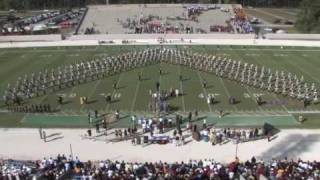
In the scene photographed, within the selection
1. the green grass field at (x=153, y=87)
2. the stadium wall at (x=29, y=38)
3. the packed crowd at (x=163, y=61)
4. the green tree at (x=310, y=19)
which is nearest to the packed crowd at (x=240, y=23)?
the green tree at (x=310, y=19)

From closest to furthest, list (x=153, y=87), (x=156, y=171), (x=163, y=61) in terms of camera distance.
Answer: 1. (x=156, y=171)
2. (x=153, y=87)
3. (x=163, y=61)

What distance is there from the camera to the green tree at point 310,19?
79.5 m

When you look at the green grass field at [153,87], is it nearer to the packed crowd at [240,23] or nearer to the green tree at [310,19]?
the packed crowd at [240,23]

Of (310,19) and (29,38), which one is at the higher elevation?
(310,19)

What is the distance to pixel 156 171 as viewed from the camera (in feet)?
78.9

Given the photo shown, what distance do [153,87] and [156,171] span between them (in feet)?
66.5

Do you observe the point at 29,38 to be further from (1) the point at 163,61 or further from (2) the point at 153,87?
(2) the point at 153,87

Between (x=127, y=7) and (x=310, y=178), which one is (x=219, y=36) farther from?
(x=310, y=178)

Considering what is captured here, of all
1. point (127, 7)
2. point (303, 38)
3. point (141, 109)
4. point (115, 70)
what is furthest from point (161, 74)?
point (127, 7)

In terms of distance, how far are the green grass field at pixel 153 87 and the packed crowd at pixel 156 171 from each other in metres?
9.98

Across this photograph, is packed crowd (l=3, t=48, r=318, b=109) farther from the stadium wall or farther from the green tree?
the green tree

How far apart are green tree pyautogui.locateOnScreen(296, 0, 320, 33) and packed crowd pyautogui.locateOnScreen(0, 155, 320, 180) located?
57.9m

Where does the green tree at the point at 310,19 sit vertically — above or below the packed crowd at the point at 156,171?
above

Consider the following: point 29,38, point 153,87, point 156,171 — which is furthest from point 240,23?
point 156,171
